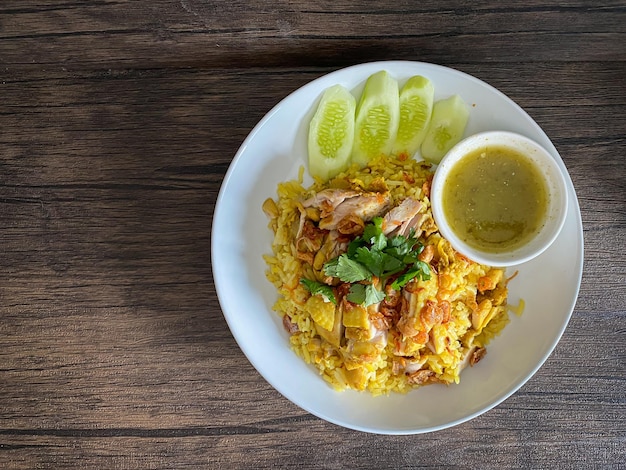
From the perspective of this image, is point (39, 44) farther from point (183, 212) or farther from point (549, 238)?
point (549, 238)

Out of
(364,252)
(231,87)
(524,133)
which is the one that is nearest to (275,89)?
(231,87)

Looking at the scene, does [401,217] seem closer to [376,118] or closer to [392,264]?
[392,264]

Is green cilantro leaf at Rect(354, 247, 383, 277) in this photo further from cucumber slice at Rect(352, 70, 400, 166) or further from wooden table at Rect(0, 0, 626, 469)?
wooden table at Rect(0, 0, 626, 469)

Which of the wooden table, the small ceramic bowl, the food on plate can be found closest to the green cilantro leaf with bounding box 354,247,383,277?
the small ceramic bowl

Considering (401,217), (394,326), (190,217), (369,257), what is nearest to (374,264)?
(369,257)

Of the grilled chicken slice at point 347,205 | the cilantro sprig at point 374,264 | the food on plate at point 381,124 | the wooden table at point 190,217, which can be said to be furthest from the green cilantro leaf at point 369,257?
the wooden table at point 190,217

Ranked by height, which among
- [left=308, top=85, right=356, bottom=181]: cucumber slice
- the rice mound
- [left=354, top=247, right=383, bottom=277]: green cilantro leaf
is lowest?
the rice mound
